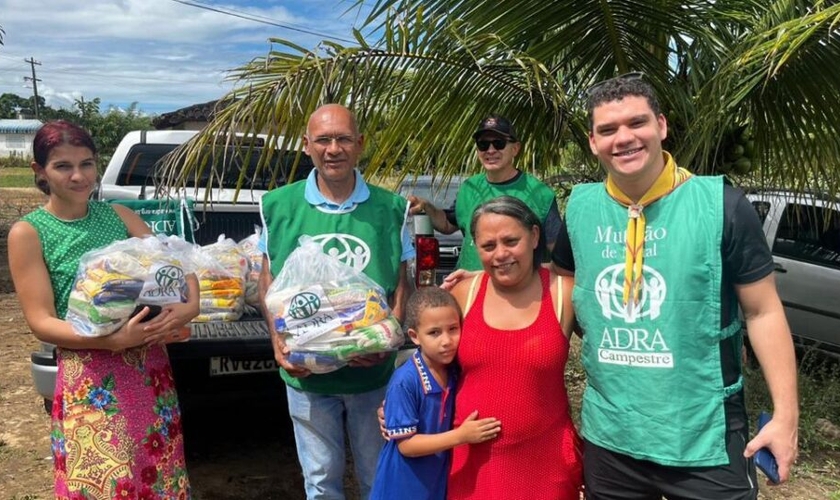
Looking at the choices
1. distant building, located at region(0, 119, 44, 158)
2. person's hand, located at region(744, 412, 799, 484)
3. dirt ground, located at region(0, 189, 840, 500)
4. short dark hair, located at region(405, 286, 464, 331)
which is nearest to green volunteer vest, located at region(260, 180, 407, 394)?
short dark hair, located at region(405, 286, 464, 331)

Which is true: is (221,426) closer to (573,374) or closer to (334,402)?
(334,402)

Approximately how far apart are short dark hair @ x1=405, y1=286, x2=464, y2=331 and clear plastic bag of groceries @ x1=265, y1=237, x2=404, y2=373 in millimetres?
239

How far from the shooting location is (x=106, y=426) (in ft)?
8.31

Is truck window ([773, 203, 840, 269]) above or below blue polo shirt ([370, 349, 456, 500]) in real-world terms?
above

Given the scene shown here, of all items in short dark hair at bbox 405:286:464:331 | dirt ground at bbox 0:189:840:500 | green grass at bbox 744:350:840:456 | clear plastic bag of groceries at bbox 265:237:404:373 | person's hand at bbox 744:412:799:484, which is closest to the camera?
person's hand at bbox 744:412:799:484

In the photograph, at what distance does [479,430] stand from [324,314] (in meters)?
0.68

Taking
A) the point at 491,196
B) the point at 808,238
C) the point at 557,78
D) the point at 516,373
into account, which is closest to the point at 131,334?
the point at 516,373

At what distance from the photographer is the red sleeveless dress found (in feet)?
7.27

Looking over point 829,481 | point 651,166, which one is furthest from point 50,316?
point 829,481

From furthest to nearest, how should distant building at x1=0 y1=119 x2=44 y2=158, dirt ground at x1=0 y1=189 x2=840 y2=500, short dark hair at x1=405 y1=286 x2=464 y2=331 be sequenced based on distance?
1. distant building at x1=0 y1=119 x2=44 y2=158
2. dirt ground at x1=0 y1=189 x2=840 y2=500
3. short dark hair at x1=405 y1=286 x2=464 y2=331

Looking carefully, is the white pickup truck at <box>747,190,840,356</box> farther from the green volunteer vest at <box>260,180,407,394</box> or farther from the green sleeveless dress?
the green sleeveless dress

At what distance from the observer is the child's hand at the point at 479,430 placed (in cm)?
220

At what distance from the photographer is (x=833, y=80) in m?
3.56

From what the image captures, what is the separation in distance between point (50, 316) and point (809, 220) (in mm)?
5759
